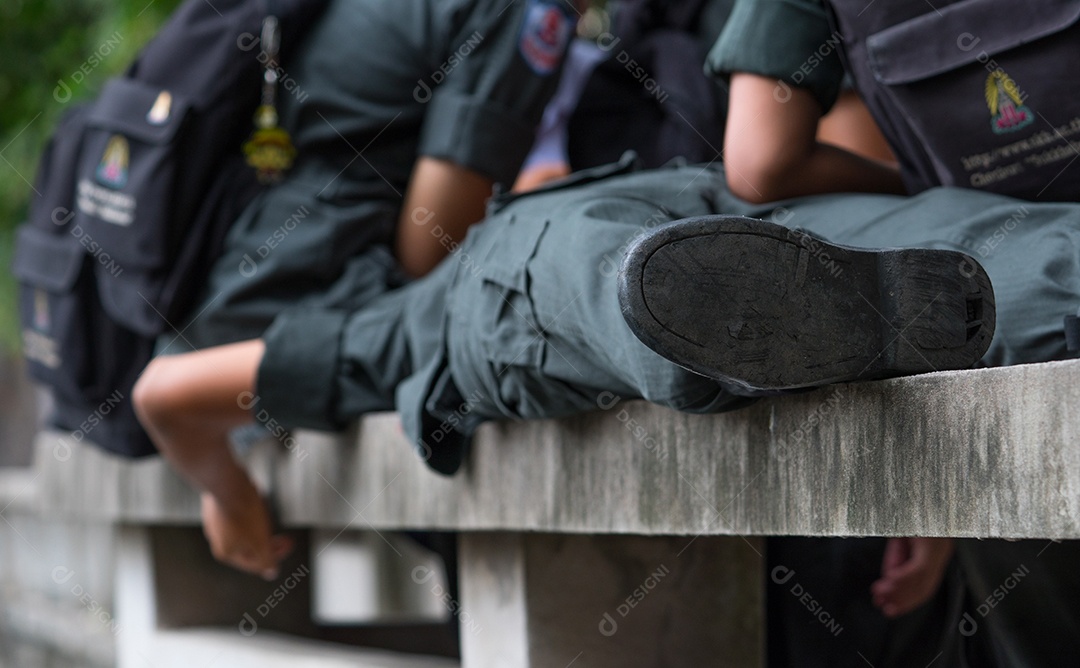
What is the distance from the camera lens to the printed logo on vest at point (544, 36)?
1916 mm

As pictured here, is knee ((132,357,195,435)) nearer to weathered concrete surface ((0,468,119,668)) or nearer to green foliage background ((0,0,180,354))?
weathered concrete surface ((0,468,119,668))

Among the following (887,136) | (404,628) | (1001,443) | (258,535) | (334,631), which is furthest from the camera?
(404,628)

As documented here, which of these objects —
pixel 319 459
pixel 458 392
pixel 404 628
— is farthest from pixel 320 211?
pixel 404 628

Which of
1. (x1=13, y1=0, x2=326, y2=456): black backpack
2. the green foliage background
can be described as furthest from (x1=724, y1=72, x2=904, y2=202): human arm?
the green foliage background

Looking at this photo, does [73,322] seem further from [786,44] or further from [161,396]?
[786,44]

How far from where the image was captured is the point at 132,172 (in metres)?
1.96

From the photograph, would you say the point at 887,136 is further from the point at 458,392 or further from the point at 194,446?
the point at 194,446

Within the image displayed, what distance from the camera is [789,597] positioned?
1814mm

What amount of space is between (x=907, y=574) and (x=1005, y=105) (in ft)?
2.96

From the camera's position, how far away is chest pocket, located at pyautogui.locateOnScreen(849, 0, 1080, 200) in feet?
3.75

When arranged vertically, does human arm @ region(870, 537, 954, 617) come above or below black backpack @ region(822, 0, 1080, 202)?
below

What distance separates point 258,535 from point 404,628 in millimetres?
1222

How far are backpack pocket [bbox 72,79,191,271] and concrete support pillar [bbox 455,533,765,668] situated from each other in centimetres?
71

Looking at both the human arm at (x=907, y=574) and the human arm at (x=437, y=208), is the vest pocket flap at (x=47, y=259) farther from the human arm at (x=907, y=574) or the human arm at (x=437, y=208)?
the human arm at (x=907, y=574)
